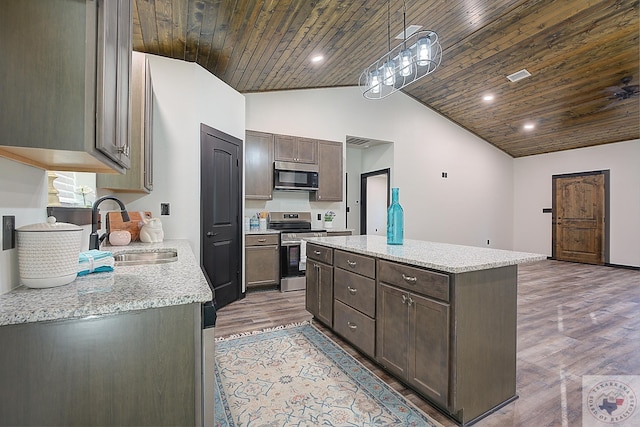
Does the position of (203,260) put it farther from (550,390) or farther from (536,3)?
(536,3)

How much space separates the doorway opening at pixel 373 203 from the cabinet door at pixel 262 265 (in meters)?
2.84

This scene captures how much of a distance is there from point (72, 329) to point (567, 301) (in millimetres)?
5112

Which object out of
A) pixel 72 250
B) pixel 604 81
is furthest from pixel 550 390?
pixel 604 81

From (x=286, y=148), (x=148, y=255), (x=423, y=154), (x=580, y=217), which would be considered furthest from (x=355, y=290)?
(x=580, y=217)

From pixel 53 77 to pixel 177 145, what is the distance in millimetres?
2456

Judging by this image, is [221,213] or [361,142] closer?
[221,213]

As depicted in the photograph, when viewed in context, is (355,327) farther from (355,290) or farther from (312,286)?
(312,286)

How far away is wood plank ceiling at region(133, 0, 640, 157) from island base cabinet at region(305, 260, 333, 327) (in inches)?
97.2

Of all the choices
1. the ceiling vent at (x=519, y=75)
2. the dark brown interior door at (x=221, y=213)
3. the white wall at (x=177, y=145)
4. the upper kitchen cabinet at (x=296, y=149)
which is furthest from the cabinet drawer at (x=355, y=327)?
the ceiling vent at (x=519, y=75)

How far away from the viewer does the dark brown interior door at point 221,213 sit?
3.45 meters

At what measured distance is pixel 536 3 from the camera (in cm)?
357

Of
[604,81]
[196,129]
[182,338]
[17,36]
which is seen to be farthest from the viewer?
[604,81]

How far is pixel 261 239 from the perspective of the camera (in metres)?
4.34

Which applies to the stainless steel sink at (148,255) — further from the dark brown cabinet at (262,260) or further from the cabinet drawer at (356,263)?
the dark brown cabinet at (262,260)
